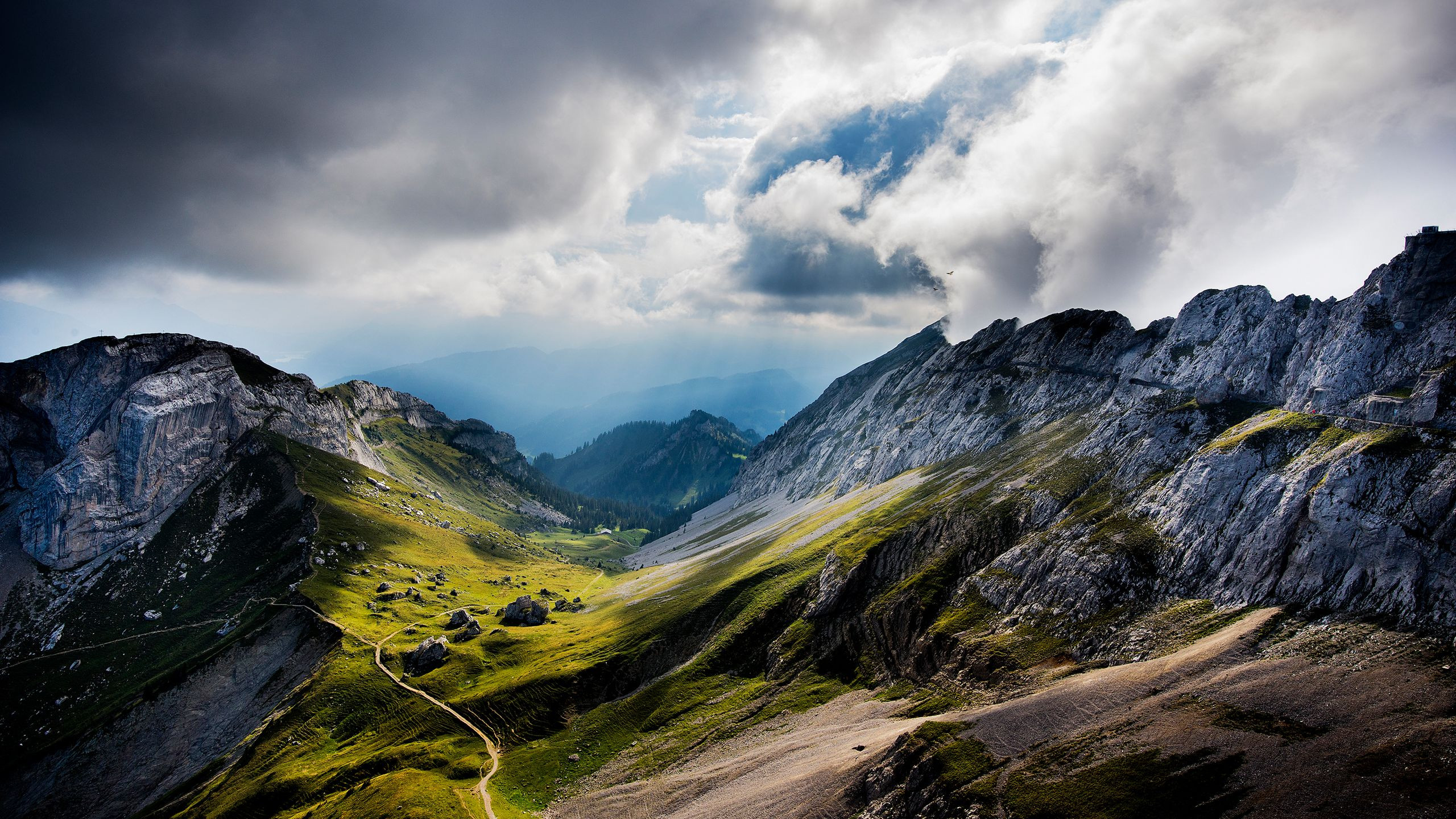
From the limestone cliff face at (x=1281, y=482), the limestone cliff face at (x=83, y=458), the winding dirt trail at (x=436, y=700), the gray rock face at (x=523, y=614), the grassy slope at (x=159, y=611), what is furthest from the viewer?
the limestone cliff face at (x=83, y=458)

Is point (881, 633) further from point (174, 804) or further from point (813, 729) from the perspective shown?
point (174, 804)

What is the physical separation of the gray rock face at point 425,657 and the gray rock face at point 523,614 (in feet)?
79.5

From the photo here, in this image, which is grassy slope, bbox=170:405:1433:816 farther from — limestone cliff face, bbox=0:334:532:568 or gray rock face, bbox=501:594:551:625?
limestone cliff face, bbox=0:334:532:568

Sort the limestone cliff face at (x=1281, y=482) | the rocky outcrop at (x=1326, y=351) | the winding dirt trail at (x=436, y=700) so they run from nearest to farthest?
the limestone cliff face at (x=1281, y=482)
the winding dirt trail at (x=436, y=700)
the rocky outcrop at (x=1326, y=351)

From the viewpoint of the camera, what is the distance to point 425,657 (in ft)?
392

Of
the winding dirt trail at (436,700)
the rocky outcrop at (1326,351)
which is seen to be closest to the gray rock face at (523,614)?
the winding dirt trail at (436,700)

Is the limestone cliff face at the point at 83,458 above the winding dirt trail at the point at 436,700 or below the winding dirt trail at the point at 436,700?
above

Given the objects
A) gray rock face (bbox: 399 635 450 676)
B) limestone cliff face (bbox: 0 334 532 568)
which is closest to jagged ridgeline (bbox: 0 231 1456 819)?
gray rock face (bbox: 399 635 450 676)

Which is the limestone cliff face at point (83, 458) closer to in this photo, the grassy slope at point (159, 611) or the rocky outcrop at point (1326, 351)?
the grassy slope at point (159, 611)

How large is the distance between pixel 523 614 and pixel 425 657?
31.4 m

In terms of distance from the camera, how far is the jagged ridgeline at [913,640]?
55.0 m

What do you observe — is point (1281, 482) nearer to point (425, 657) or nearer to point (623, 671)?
point (623, 671)

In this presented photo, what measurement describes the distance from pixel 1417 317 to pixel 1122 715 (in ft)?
322

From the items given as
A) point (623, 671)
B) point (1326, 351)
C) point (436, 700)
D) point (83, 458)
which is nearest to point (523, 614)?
point (436, 700)
